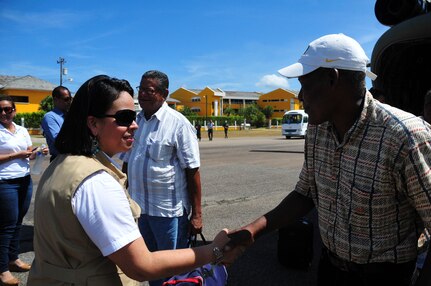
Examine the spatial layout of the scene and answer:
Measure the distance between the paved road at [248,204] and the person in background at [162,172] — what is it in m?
1.14

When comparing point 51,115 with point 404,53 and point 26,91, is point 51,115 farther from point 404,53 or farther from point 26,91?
point 26,91

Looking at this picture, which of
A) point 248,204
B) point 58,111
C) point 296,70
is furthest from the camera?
point 248,204

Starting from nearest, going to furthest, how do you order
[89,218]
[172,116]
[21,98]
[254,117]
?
[89,218] → [172,116] → [21,98] → [254,117]

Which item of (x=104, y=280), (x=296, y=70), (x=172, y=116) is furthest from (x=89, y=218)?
(x=172, y=116)

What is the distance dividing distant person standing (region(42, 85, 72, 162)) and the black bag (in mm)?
2875

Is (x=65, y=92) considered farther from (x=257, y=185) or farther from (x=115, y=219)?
(x=257, y=185)

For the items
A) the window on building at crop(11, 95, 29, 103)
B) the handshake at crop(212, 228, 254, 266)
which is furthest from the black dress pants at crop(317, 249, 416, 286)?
the window on building at crop(11, 95, 29, 103)

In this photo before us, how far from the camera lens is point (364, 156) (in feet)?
5.69

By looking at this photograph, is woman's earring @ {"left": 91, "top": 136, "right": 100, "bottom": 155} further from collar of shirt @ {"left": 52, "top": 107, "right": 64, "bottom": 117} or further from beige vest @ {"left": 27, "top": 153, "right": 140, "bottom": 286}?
collar of shirt @ {"left": 52, "top": 107, "right": 64, "bottom": 117}

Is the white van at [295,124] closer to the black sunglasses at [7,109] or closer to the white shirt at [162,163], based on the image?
the black sunglasses at [7,109]

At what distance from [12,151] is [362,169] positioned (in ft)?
12.8

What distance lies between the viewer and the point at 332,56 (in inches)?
69.6

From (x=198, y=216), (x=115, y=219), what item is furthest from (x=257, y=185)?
(x=115, y=219)

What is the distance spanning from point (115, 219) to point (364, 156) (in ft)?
3.91
